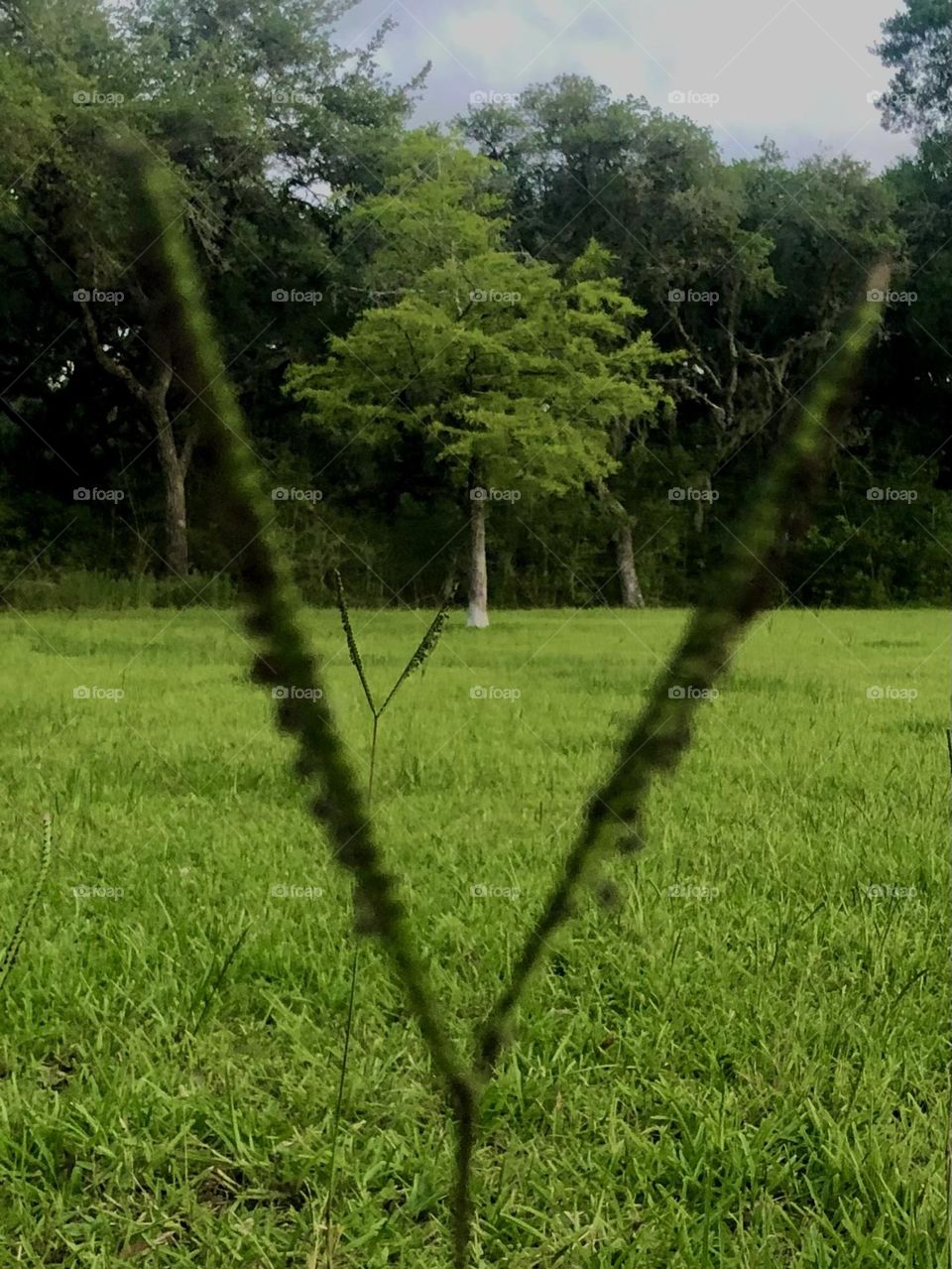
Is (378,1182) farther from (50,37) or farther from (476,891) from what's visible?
(50,37)

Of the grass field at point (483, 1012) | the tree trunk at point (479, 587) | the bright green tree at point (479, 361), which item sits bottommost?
the grass field at point (483, 1012)

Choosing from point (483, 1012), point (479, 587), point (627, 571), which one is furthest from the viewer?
point (479, 587)

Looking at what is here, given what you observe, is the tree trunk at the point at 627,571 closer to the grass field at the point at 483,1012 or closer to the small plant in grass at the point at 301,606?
the grass field at the point at 483,1012

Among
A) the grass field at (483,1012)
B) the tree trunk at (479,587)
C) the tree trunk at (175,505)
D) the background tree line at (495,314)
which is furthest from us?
the tree trunk at (479,587)

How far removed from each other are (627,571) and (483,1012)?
1.12 meters

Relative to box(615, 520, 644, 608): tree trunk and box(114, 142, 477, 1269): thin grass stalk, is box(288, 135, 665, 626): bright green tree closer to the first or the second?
box(615, 520, 644, 608): tree trunk

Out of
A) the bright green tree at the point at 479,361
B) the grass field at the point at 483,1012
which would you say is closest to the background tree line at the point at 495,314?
the bright green tree at the point at 479,361

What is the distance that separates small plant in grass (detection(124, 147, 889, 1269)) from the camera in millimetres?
170

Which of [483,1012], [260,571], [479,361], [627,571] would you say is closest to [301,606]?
[260,571]

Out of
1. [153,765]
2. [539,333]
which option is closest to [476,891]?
[153,765]

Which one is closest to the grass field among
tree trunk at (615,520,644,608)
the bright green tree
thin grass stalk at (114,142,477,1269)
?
thin grass stalk at (114,142,477,1269)

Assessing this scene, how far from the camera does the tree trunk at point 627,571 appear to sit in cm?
159

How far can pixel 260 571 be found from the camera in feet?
0.58

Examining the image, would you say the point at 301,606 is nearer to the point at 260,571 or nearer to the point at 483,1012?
the point at 260,571
